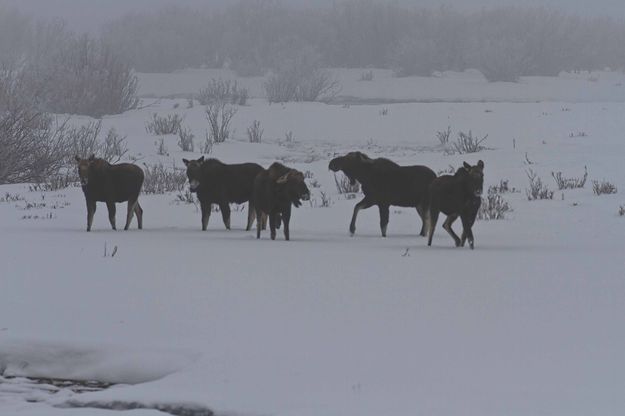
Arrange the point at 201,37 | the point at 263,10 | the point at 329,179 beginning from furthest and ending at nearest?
the point at 263,10 < the point at 201,37 < the point at 329,179

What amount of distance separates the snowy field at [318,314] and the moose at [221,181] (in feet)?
1.27

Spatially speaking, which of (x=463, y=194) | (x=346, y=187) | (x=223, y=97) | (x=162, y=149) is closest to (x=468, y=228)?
(x=463, y=194)

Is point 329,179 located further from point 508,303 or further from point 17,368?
point 17,368

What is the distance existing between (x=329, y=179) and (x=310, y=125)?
394 inches

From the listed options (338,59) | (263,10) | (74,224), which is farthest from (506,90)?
(74,224)

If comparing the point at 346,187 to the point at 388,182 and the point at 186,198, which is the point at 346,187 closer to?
the point at 186,198

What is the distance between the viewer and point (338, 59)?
55125 mm

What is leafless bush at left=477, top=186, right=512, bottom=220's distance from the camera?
12453 millimetres

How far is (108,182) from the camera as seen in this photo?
36.7 ft

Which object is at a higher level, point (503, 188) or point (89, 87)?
point (89, 87)

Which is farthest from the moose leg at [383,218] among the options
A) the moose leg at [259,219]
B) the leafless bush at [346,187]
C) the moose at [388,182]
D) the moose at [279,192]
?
the leafless bush at [346,187]

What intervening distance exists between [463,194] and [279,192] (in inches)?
69.2

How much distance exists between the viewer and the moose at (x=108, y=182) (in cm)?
1112

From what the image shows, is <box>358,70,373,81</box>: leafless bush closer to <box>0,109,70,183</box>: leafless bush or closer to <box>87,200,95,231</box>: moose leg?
<box>0,109,70,183</box>: leafless bush
